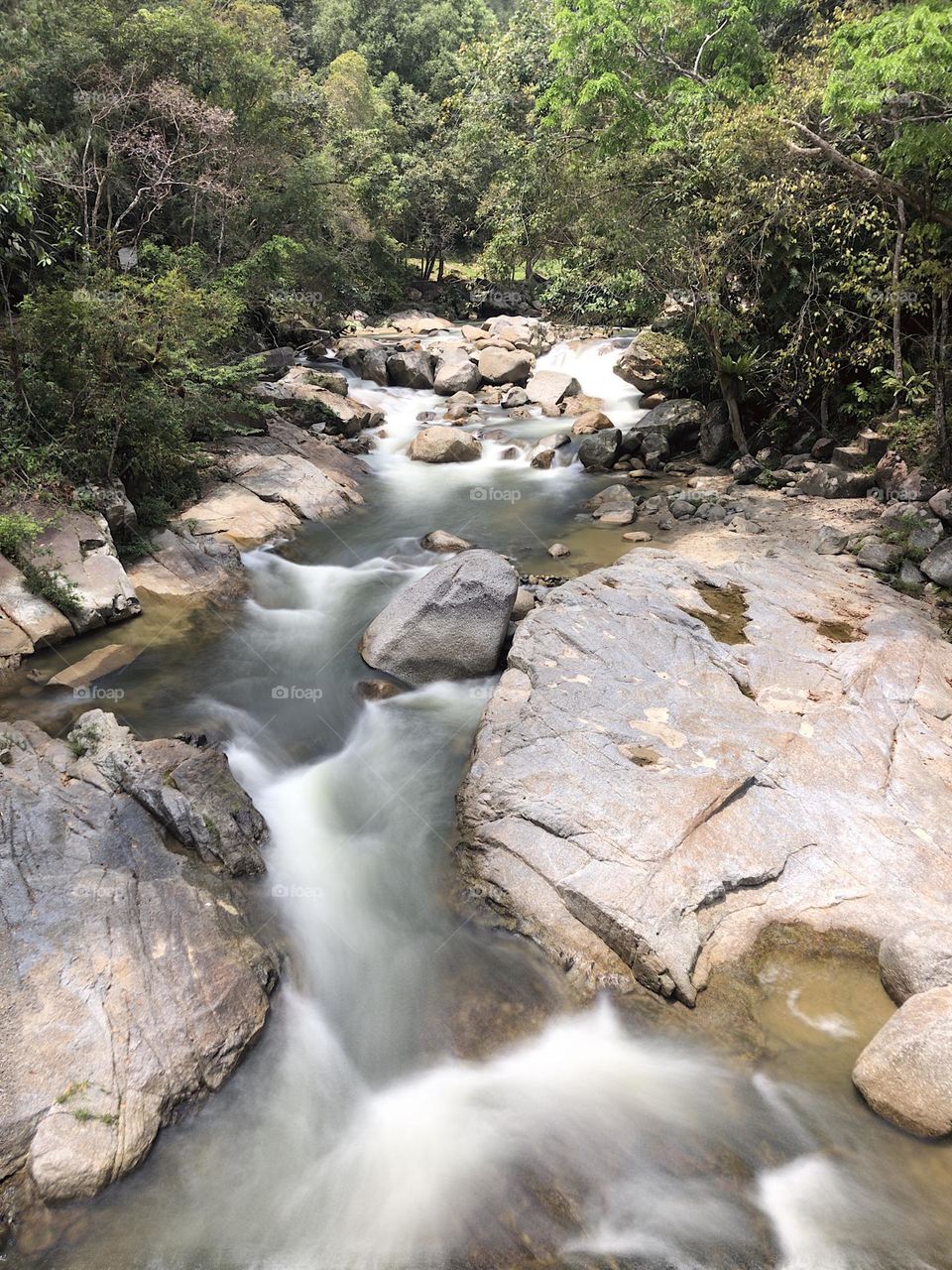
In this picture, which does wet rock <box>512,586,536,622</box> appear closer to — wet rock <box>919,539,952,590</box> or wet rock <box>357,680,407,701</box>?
wet rock <box>357,680,407,701</box>

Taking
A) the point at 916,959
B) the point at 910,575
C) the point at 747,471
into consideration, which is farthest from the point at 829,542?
the point at 916,959

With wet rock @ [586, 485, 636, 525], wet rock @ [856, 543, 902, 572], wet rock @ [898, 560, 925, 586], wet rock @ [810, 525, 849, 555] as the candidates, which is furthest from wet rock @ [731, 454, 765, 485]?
wet rock @ [898, 560, 925, 586]

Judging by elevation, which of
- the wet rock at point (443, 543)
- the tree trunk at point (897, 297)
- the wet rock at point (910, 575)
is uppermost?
the tree trunk at point (897, 297)

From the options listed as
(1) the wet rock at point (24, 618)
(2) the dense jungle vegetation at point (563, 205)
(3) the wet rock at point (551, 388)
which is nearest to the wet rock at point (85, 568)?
(1) the wet rock at point (24, 618)

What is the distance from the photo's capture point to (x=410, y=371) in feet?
70.3

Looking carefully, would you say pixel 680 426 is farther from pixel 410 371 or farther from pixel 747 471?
pixel 410 371

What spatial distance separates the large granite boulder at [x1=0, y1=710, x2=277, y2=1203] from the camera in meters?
3.79

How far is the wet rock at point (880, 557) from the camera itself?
9641 mm

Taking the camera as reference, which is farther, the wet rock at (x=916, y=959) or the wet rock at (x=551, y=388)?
the wet rock at (x=551, y=388)

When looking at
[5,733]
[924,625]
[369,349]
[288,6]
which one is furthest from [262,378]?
[288,6]

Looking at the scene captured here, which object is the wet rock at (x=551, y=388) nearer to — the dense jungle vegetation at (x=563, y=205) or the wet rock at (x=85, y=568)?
the dense jungle vegetation at (x=563, y=205)

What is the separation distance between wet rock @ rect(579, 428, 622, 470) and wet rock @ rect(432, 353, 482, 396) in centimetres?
679

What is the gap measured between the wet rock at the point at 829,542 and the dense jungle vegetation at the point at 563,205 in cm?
205

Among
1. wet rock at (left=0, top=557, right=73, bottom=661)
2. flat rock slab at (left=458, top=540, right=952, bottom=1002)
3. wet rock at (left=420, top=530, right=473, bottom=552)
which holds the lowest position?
wet rock at (left=420, top=530, right=473, bottom=552)
